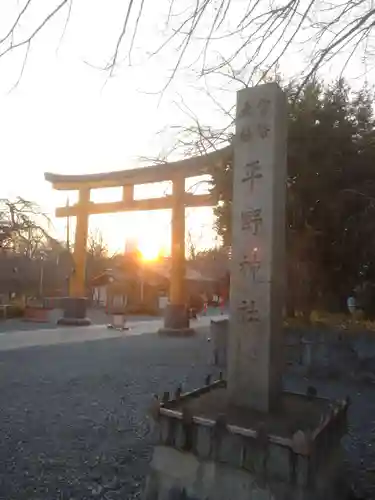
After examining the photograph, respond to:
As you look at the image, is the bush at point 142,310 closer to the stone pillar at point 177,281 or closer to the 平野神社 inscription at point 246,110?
the stone pillar at point 177,281

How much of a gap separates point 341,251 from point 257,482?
23.2 feet

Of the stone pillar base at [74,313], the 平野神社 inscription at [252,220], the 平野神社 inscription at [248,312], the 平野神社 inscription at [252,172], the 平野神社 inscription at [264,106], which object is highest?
the 平野神社 inscription at [264,106]

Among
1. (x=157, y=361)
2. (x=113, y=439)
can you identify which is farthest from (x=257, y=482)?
(x=157, y=361)

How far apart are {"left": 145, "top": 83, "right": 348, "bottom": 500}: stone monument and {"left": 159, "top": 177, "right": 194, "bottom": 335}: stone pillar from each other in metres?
9.78

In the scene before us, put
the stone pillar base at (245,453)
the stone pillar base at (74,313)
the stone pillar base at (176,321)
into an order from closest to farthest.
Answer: the stone pillar base at (245,453) < the stone pillar base at (176,321) < the stone pillar base at (74,313)

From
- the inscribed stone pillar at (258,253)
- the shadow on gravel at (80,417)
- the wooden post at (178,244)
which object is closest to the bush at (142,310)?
the wooden post at (178,244)

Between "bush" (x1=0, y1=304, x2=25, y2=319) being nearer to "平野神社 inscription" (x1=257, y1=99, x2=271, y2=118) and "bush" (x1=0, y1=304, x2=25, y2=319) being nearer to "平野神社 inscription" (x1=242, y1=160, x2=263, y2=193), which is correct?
"平野神社 inscription" (x1=242, y1=160, x2=263, y2=193)

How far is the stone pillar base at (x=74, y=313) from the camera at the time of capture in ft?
55.5

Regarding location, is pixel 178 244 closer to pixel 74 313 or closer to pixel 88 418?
pixel 74 313

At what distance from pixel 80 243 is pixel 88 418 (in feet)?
40.4

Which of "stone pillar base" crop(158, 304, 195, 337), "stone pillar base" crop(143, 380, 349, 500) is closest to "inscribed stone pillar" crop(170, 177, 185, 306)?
"stone pillar base" crop(158, 304, 195, 337)

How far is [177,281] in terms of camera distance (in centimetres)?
1407

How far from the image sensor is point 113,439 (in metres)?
4.49

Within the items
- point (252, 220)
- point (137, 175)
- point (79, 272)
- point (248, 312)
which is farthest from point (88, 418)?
point (79, 272)
